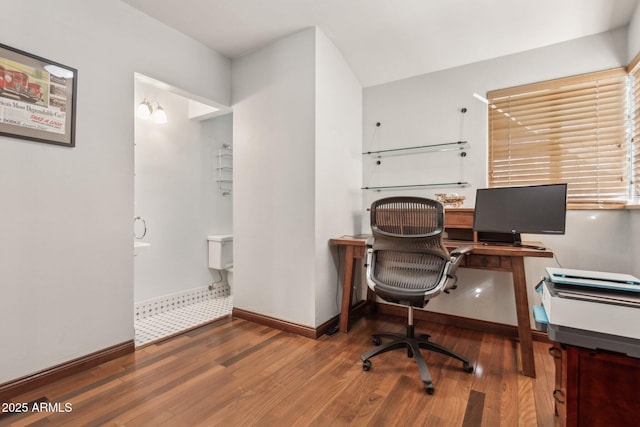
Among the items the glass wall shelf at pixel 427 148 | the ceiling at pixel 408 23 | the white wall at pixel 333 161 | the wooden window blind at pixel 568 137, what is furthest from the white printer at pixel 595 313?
the ceiling at pixel 408 23

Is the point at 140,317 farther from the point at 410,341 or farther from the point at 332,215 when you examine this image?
the point at 410,341

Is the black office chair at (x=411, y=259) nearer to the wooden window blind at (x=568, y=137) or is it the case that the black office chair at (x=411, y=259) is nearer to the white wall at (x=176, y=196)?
the wooden window blind at (x=568, y=137)

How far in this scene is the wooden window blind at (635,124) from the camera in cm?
204

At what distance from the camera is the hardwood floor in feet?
4.94

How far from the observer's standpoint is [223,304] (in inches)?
140

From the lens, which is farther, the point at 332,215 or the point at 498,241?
the point at 332,215

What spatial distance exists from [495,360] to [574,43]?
8.26 feet

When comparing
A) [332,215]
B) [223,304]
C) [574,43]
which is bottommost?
[223,304]

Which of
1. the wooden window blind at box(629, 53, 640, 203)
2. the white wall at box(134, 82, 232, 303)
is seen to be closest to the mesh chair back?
the wooden window blind at box(629, 53, 640, 203)

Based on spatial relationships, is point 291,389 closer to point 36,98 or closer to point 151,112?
point 36,98

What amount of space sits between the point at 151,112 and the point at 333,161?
2027 mm

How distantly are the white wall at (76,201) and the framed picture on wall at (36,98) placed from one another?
0.05 meters

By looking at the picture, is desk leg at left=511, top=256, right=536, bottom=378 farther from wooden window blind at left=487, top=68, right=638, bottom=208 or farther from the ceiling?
the ceiling

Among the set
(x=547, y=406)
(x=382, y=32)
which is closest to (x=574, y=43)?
(x=382, y=32)
